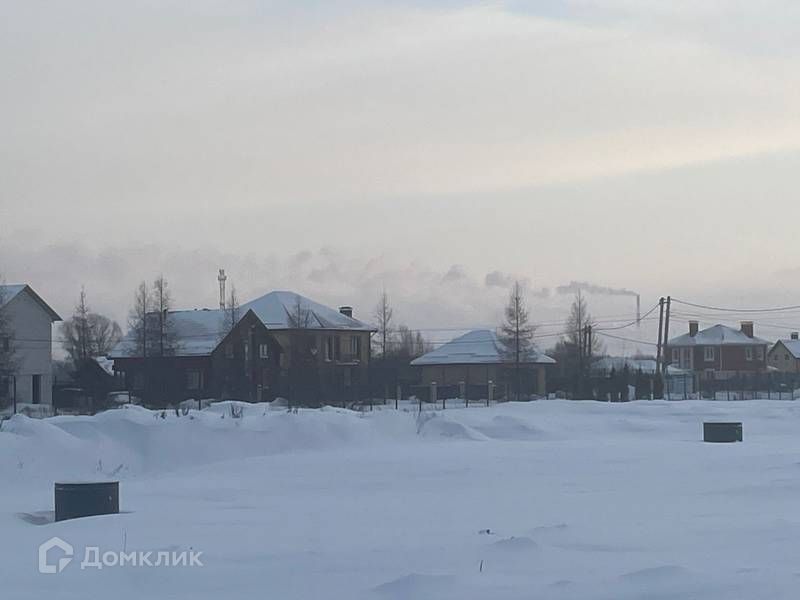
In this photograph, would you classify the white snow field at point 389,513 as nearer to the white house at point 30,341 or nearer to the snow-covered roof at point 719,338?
the white house at point 30,341

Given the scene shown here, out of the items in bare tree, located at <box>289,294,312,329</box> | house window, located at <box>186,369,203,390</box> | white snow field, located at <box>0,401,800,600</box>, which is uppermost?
bare tree, located at <box>289,294,312,329</box>

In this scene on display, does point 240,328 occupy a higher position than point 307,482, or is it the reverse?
point 240,328

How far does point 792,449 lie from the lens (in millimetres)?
24641

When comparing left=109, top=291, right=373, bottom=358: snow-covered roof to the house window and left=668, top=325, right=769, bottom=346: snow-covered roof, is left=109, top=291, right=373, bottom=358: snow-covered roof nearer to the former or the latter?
the house window

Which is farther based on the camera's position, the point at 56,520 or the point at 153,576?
the point at 56,520

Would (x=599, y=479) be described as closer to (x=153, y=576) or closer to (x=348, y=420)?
(x=153, y=576)

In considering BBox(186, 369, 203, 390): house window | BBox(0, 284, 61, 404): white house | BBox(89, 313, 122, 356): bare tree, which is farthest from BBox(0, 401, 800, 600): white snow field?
BBox(89, 313, 122, 356): bare tree

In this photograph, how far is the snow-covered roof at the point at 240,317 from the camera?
7050 cm

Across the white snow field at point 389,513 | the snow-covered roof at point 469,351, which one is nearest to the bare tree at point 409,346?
the snow-covered roof at point 469,351

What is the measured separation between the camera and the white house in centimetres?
5941

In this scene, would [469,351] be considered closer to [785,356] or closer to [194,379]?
[194,379]

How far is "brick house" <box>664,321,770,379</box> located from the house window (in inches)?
2400

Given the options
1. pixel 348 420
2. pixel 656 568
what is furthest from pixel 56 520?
pixel 348 420

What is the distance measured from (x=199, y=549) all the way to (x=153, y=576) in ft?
4.15
